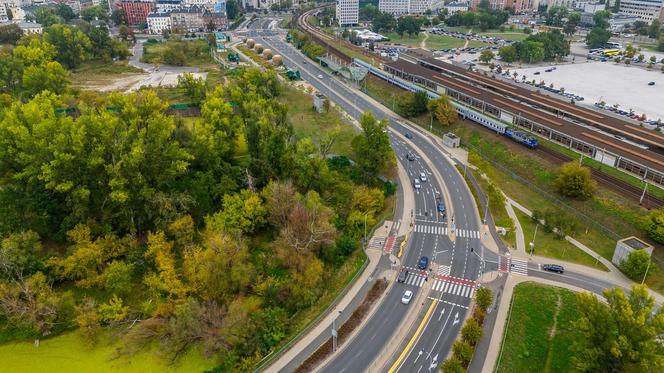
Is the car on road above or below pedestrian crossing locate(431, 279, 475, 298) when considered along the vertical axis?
above

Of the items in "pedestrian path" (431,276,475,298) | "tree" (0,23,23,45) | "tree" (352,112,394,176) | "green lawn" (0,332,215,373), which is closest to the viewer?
"green lawn" (0,332,215,373)

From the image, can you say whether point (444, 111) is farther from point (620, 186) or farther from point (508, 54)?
point (508, 54)

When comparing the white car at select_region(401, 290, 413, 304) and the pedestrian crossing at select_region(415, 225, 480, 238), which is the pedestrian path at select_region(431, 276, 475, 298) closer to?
the white car at select_region(401, 290, 413, 304)

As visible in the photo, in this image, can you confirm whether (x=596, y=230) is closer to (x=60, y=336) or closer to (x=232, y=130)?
(x=232, y=130)

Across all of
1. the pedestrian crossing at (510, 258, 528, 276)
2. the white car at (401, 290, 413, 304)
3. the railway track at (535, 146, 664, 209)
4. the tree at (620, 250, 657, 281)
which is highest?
the railway track at (535, 146, 664, 209)

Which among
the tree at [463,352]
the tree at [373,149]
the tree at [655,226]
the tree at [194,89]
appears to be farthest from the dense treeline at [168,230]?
the tree at [655,226]

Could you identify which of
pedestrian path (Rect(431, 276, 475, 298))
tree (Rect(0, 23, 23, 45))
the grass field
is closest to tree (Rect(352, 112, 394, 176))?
pedestrian path (Rect(431, 276, 475, 298))
